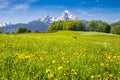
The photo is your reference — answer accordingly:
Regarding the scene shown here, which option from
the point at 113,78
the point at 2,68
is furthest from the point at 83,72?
the point at 2,68

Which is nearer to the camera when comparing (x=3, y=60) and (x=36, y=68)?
(x=36, y=68)

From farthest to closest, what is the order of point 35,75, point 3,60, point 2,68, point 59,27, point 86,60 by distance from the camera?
point 59,27
point 86,60
point 3,60
point 2,68
point 35,75

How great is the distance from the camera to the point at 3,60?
8547 millimetres

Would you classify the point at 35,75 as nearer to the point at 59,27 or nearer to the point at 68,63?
the point at 68,63

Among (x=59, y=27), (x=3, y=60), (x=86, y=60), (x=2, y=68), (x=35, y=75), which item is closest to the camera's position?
(x=35, y=75)

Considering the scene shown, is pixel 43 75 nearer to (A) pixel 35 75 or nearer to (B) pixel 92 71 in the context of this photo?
(A) pixel 35 75

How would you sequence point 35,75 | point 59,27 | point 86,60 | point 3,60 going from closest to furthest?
point 35,75
point 3,60
point 86,60
point 59,27

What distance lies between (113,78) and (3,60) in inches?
138

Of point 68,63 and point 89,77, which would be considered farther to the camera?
point 68,63

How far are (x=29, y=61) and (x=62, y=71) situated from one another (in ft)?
4.84

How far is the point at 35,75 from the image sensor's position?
723cm

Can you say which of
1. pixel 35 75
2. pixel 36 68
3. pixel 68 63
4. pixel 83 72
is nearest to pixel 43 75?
pixel 35 75

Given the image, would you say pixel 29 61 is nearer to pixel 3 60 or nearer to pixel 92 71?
pixel 3 60

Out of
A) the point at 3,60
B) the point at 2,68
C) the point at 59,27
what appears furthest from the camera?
the point at 59,27
